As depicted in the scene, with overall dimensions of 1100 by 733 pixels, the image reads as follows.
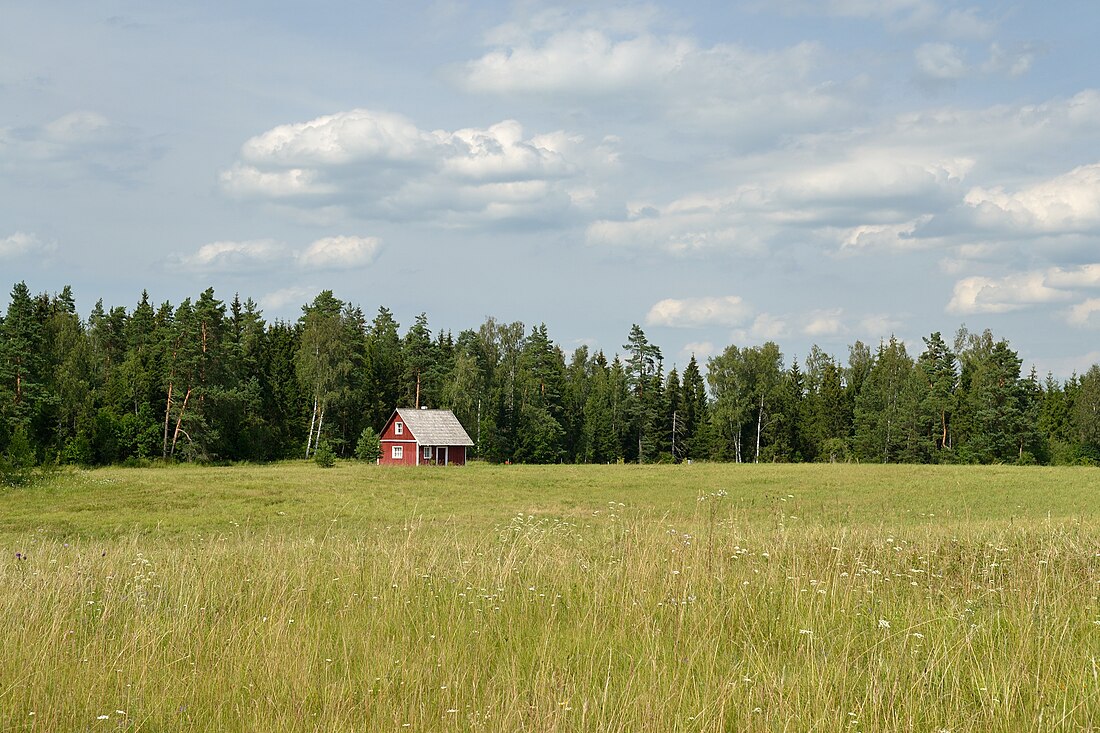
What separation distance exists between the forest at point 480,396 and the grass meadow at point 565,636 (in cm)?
5649

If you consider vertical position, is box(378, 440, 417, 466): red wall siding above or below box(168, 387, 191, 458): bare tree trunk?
below

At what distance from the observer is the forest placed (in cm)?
6225

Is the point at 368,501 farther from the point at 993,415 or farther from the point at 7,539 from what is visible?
the point at 993,415

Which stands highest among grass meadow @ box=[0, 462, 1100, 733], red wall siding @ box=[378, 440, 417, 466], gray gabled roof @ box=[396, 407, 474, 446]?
gray gabled roof @ box=[396, 407, 474, 446]

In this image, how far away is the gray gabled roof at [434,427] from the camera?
69.8 meters

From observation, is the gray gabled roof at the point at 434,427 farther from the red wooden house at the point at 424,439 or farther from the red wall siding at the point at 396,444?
the red wall siding at the point at 396,444

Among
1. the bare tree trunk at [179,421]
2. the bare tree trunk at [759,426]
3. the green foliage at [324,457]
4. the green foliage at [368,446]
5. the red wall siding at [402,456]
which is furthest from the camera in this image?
the bare tree trunk at [759,426]

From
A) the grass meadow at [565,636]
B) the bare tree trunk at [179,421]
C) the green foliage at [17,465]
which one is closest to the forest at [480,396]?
the bare tree trunk at [179,421]

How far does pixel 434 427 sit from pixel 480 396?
35.4 ft

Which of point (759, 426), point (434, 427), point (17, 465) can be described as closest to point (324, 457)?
point (434, 427)

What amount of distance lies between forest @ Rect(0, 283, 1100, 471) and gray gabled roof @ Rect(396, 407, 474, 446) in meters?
4.97

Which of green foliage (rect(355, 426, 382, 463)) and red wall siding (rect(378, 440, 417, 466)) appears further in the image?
red wall siding (rect(378, 440, 417, 466))

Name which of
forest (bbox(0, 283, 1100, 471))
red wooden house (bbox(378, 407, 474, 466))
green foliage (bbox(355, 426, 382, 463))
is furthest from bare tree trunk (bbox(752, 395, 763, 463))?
green foliage (bbox(355, 426, 382, 463))

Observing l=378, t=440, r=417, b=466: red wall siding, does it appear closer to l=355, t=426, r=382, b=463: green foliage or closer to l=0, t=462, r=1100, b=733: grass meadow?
l=355, t=426, r=382, b=463: green foliage
